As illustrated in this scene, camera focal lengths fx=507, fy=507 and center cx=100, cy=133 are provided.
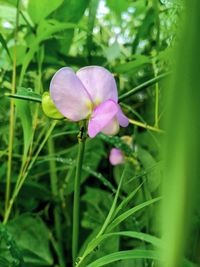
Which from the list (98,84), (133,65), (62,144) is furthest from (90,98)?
(62,144)

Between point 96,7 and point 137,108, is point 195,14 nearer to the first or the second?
point 96,7

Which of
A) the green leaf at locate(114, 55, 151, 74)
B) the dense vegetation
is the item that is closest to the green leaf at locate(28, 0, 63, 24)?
the dense vegetation

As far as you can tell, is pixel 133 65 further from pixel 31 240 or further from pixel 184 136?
pixel 184 136

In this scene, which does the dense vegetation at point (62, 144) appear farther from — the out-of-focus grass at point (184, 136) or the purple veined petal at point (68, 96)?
the out-of-focus grass at point (184, 136)

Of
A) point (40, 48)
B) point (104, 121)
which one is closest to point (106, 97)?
point (104, 121)

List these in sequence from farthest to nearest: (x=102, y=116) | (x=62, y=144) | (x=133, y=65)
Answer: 1. (x=62, y=144)
2. (x=133, y=65)
3. (x=102, y=116)

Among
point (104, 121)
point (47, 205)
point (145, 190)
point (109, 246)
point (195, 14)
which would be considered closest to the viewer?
point (195, 14)

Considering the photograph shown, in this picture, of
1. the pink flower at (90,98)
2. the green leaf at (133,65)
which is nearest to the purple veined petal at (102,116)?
the pink flower at (90,98)
